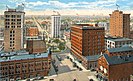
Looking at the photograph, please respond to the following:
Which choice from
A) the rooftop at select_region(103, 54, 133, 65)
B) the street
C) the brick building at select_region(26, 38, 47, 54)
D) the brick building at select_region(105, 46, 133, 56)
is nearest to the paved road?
the street

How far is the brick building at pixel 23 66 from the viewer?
45.1 meters

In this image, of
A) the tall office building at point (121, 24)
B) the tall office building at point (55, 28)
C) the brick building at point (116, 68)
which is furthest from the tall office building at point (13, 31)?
the tall office building at point (55, 28)

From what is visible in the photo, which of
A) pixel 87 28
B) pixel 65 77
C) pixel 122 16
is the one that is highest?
pixel 122 16

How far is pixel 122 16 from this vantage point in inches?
3580

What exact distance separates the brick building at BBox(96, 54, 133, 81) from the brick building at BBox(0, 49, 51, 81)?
15.3 m

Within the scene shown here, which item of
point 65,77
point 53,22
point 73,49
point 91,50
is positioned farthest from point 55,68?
point 53,22

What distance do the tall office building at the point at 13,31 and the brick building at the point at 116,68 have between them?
2825cm

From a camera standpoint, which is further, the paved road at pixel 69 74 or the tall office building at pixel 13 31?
the tall office building at pixel 13 31

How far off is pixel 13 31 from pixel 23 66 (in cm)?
1548

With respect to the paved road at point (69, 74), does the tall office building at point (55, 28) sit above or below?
above

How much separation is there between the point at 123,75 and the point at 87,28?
73.4 feet

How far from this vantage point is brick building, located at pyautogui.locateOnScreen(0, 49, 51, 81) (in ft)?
148

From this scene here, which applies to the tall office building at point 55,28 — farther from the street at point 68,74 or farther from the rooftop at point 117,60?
the rooftop at point 117,60

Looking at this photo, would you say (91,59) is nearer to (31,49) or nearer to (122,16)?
(31,49)
